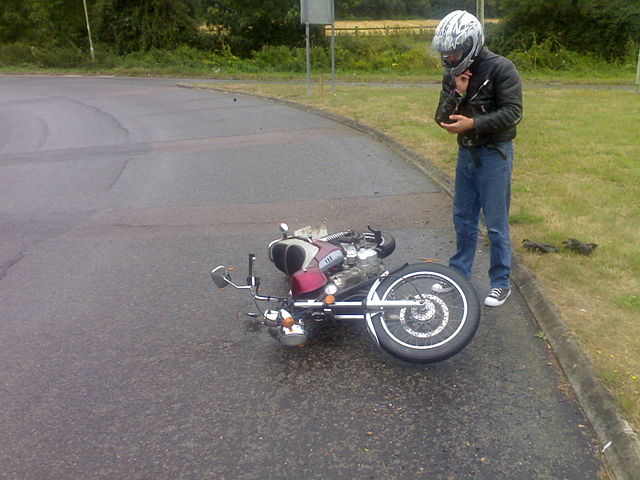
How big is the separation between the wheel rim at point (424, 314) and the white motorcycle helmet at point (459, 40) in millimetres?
1486

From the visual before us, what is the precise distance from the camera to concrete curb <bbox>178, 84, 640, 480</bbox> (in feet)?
10.1

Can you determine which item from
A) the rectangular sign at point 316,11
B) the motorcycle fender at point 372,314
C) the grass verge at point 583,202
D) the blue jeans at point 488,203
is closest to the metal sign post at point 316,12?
the rectangular sign at point 316,11

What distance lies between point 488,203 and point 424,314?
3.88 feet

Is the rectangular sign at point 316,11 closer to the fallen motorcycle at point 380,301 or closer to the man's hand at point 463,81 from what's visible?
the man's hand at point 463,81

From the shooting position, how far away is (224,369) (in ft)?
Result: 13.8

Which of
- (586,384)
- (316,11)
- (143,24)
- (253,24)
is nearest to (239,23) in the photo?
(253,24)

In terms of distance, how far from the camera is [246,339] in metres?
4.61

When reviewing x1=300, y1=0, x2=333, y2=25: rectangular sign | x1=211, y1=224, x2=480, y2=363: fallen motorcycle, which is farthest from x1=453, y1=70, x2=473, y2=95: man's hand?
x1=300, y1=0, x2=333, y2=25: rectangular sign

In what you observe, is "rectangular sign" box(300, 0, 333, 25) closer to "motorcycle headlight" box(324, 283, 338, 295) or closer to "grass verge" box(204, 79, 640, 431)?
"grass verge" box(204, 79, 640, 431)

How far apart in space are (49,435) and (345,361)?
1.81 meters

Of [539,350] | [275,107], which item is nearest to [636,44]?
[275,107]

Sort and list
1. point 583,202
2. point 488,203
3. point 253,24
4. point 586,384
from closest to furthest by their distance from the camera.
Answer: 1. point 586,384
2. point 488,203
3. point 583,202
4. point 253,24

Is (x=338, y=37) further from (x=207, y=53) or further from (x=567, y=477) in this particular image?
(x=567, y=477)

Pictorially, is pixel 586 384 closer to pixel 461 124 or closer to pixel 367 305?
pixel 367 305
